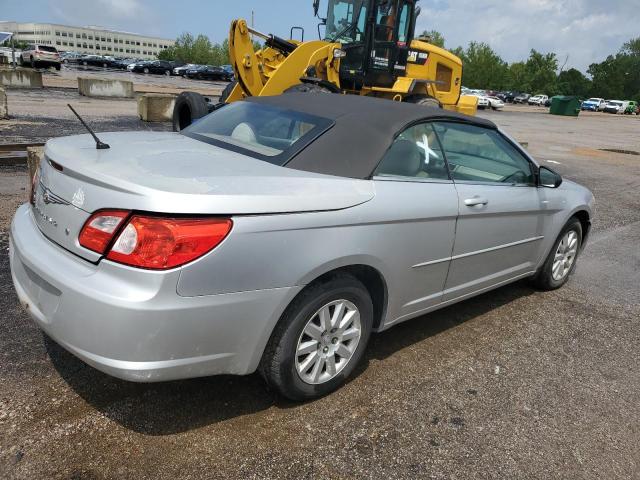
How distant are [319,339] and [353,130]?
4.00 feet

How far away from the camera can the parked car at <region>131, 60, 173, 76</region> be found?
190ft

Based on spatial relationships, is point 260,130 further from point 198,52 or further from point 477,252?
point 198,52

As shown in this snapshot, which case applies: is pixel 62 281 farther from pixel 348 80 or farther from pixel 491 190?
pixel 348 80

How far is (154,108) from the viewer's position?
1359 cm

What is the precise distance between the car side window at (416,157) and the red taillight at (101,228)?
54.4 inches

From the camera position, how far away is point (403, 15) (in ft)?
35.7

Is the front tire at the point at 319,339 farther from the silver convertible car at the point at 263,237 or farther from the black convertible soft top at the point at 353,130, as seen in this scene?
the black convertible soft top at the point at 353,130

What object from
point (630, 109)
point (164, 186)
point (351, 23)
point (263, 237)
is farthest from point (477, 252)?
point (630, 109)

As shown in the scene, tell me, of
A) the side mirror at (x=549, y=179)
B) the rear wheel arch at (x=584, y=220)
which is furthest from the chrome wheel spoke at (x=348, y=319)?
the rear wheel arch at (x=584, y=220)

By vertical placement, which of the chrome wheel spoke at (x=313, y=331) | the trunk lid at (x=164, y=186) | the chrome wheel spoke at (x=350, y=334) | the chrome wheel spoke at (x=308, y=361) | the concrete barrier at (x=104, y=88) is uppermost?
the trunk lid at (x=164, y=186)

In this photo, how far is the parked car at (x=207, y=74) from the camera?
2127 inches

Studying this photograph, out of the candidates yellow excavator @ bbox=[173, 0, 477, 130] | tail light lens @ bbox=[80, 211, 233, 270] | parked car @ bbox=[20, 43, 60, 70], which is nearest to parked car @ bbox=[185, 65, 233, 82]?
parked car @ bbox=[20, 43, 60, 70]

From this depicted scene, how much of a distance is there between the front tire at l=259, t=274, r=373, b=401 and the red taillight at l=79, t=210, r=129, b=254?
860mm

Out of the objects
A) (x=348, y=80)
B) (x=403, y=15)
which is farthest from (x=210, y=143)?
(x=403, y=15)
